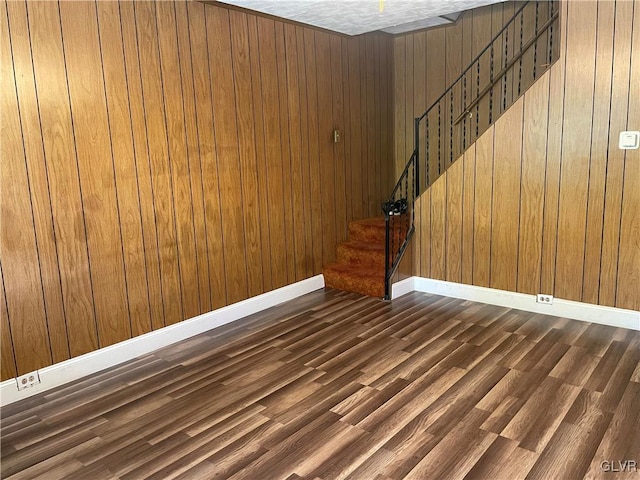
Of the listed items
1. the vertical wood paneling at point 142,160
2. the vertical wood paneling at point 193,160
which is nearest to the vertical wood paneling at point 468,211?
the vertical wood paneling at point 193,160

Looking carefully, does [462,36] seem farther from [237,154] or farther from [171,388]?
[171,388]

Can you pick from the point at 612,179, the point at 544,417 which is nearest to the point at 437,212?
the point at 612,179

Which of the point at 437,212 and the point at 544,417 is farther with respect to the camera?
the point at 437,212

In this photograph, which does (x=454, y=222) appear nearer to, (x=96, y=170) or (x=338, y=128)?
(x=338, y=128)

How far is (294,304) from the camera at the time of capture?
16.8 feet

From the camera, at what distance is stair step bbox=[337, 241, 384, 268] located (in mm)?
5594

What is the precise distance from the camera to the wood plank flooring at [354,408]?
2533 mm

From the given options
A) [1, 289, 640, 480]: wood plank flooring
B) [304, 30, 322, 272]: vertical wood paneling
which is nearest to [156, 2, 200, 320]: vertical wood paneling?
[1, 289, 640, 480]: wood plank flooring

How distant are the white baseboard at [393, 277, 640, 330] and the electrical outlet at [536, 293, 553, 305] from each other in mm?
29

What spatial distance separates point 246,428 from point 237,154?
260cm

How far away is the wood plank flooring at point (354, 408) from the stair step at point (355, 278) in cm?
87

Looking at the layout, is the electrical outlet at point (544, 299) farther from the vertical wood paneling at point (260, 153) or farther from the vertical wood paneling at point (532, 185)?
the vertical wood paneling at point (260, 153)

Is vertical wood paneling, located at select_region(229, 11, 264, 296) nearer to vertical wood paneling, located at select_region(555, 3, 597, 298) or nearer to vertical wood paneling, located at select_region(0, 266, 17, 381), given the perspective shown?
vertical wood paneling, located at select_region(0, 266, 17, 381)

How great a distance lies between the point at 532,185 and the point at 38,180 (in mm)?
4142
